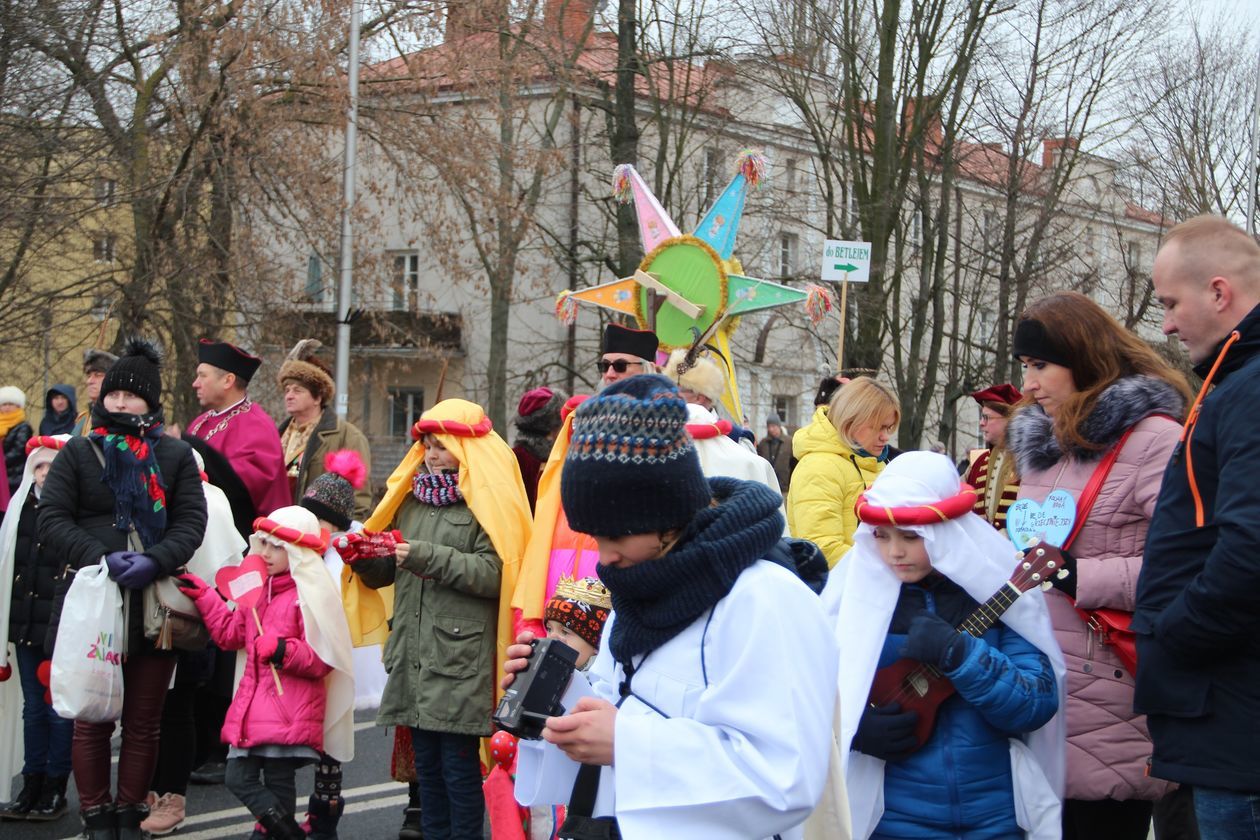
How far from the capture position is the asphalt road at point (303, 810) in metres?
6.39

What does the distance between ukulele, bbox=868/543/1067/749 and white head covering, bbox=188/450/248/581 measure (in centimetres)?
386

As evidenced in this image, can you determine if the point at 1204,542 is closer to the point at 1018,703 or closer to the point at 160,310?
the point at 1018,703

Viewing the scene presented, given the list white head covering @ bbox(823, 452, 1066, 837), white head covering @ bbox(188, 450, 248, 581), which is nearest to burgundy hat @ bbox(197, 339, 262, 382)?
white head covering @ bbox(188, 450, 248, 581)

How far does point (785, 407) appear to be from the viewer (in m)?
36.0

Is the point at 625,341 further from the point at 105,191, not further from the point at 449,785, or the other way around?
the point at 105,191

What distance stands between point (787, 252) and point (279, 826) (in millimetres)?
24483

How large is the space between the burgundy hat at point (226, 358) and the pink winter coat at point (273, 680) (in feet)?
6.28

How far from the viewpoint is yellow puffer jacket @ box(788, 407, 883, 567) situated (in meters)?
5.77

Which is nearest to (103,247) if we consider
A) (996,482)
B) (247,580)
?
(247,580)

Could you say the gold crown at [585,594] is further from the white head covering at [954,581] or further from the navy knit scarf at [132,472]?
the navy knit scarf at [132,472]

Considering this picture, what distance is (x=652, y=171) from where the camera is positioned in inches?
1067

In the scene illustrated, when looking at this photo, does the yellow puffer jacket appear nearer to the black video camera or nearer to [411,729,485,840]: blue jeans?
[411,729,485,840]: blue jeans

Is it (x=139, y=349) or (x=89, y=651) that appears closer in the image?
(x=89, y=651)

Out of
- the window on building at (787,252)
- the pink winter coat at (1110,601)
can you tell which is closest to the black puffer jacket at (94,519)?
the pink winter coat at (1110,601)
